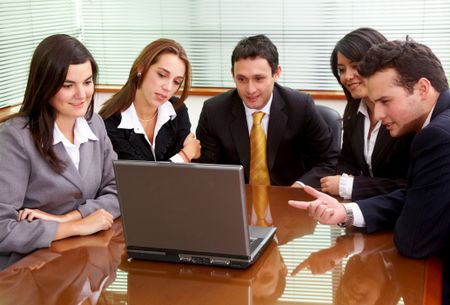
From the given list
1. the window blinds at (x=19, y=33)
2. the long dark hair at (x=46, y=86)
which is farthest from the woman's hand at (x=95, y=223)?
the window blinds at (x=19, y=33)

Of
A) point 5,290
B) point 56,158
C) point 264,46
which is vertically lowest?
point 5,290

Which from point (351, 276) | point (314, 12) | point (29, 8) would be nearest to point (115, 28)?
point (29, 8)

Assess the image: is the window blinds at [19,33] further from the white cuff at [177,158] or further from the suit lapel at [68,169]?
the suit lapel at [68,169]

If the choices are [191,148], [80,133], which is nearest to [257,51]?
[191,148]

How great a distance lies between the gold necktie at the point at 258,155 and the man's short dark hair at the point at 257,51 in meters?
0.29

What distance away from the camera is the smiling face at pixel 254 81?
303 centimetres

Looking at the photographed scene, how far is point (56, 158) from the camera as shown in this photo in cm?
222

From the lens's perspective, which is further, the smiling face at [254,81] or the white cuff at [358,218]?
the smiling face at [254,81]

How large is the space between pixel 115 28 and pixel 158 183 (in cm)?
333

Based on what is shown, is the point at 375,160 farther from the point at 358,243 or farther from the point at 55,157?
the point at 55,157

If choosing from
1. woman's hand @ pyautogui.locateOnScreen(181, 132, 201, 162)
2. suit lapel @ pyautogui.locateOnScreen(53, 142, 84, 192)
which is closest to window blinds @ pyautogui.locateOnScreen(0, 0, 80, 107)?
woman's hand @ pyautogui.locateOnScreen(181, 132, 201, 162)

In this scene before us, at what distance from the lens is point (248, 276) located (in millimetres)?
1736

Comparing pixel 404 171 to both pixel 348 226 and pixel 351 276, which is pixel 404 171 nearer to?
pixel 348 226

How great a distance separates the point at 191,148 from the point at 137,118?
32cm
